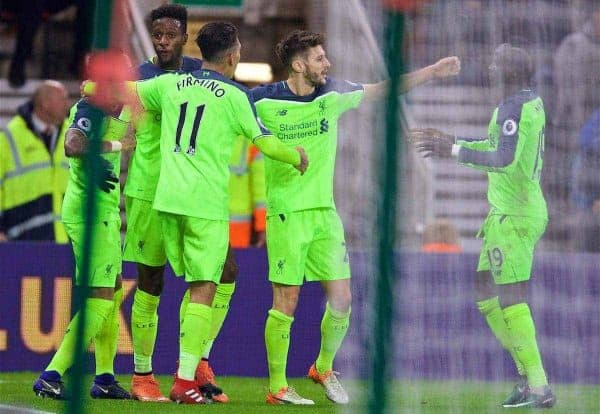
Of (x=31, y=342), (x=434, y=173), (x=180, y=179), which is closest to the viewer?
(x=434, y=173)

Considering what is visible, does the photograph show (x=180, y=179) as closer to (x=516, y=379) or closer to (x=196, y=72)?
(x=196, y=72)

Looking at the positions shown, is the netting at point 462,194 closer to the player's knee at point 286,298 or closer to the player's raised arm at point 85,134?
the player's knee at point 286,298

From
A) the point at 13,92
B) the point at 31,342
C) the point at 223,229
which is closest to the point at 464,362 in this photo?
the point at 223,229

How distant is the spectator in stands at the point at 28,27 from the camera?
11695 mm

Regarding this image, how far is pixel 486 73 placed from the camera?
4789mm

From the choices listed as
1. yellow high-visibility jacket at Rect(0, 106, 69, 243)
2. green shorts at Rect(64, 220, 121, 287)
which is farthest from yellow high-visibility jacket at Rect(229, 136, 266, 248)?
green shorts at Rect(64, 220, 121, 287)

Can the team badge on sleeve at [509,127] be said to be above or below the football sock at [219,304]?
above

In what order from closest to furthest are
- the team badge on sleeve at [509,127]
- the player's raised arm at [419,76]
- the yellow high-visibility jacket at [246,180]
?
the player's raised arm at [419,76] → the team badge on sleeve at [509,127] → the yellow high-visibility jacket at [246,180]

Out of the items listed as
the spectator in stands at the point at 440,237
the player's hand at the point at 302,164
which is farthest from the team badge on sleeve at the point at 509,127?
the player's hand at the point at 302,164

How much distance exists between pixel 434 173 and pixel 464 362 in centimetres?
65

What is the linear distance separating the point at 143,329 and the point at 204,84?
1.46m

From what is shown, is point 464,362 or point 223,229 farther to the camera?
point 223,229

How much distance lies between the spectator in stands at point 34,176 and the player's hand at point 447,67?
19.1ft

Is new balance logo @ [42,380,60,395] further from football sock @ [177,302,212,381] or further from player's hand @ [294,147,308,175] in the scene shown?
player's hand @ [294,147,308,175]
